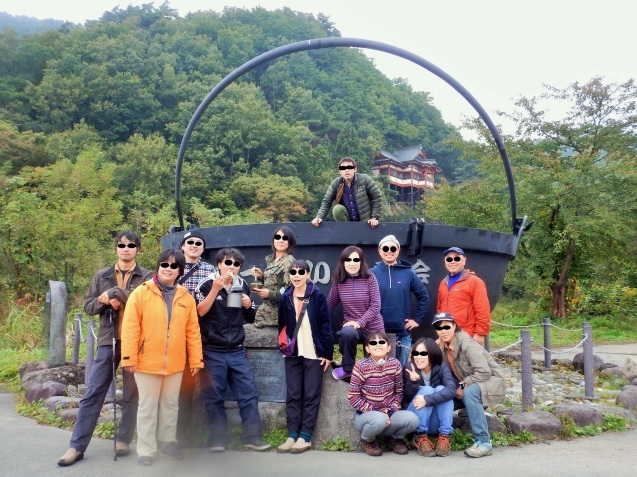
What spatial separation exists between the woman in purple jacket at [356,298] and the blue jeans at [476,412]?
0.65 m

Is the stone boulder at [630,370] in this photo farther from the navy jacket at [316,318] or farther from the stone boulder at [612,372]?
the navy jacket at [316,318]

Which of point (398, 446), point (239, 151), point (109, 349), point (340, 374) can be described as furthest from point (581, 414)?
point (239, 151)

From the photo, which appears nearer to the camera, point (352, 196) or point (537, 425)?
point (537, 425)

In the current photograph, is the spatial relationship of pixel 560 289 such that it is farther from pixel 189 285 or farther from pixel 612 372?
pixel 189 285

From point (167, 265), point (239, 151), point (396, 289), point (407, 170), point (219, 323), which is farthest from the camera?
point (407, 170)

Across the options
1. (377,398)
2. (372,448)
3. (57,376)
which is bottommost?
(57,376)

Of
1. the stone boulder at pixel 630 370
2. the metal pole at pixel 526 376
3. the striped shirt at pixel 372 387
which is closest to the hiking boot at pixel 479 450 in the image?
the striped shirt at pixel 372 387

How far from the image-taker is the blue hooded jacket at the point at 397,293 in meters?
3.89

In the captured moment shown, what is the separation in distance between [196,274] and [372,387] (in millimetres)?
1321

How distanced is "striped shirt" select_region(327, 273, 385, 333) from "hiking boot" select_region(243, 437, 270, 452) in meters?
0.92

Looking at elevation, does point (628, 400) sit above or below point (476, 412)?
below

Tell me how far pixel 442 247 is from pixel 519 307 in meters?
12.8

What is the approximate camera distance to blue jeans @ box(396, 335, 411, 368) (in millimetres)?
3998

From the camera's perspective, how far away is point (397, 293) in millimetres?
3887
